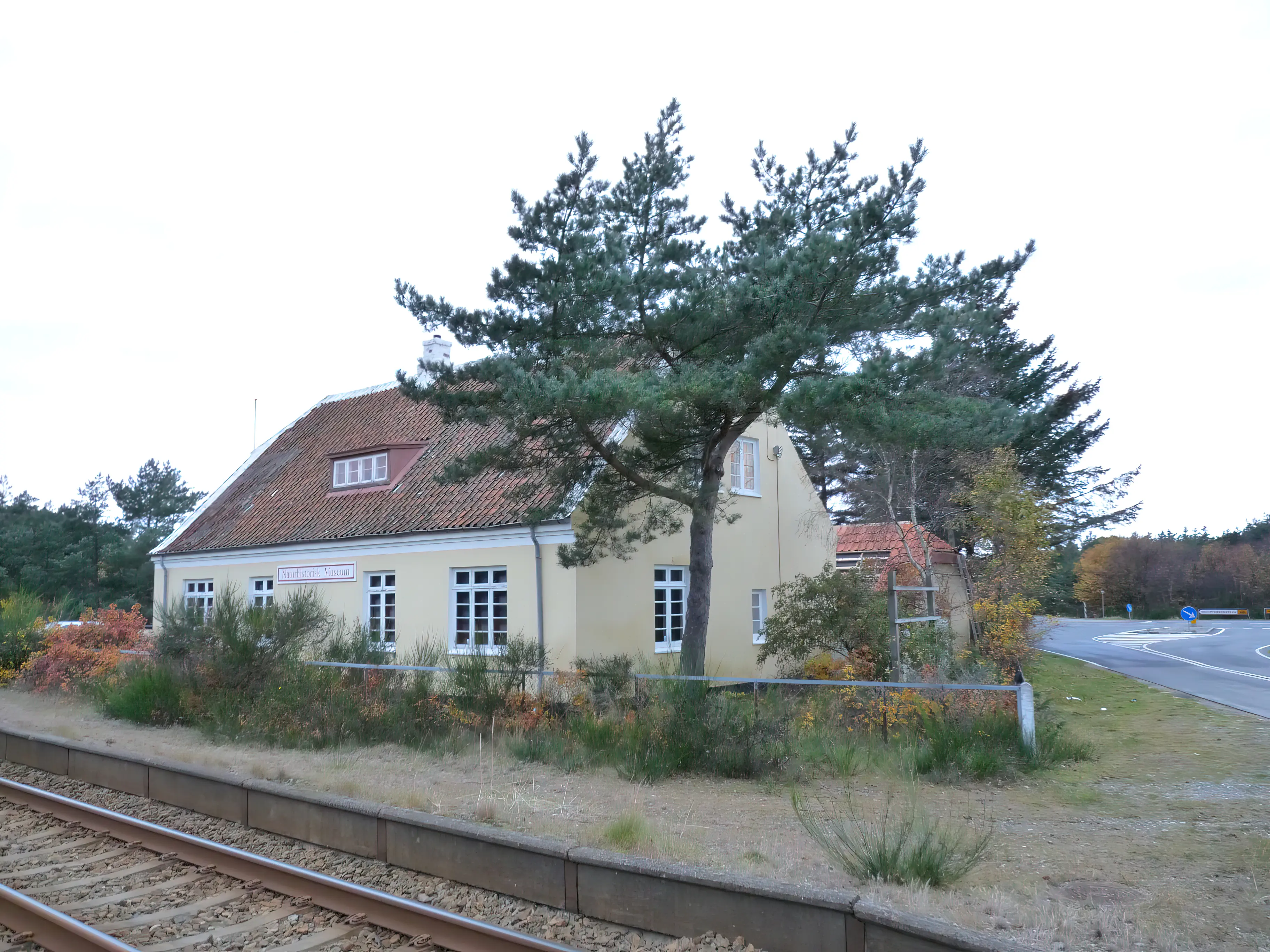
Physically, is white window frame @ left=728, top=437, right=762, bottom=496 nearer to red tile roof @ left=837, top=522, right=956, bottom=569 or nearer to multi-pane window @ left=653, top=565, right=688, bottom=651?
multi-pane window @ left=653, top=565, right=688, bottom=651

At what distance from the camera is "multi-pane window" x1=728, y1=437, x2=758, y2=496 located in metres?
22.5

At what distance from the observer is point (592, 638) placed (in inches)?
731

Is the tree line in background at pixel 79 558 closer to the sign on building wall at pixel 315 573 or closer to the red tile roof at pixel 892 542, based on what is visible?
the sign on building wall at pixel 315 573

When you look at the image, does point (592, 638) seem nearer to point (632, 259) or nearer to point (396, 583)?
point (396, 583)

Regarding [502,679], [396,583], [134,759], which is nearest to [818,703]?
[502,679]

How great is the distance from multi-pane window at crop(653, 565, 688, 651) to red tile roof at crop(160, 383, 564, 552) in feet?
11.9

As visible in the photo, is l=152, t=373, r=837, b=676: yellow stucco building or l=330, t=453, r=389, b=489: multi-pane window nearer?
l=152, t=373, r=837, b=676: yellow stucco building

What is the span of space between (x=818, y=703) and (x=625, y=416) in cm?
485

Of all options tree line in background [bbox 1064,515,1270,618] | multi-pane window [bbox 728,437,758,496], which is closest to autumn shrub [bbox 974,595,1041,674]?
multi-pane window [bbox 728,437,758,496]

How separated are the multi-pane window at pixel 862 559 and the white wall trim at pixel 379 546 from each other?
247 inches

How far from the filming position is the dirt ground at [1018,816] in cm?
571

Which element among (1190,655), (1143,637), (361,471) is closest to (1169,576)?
(1143,637)

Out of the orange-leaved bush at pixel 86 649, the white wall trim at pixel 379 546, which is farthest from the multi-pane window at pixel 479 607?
the orange-leaved bush at pixel 86 649

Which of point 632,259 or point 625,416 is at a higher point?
point 632,259
